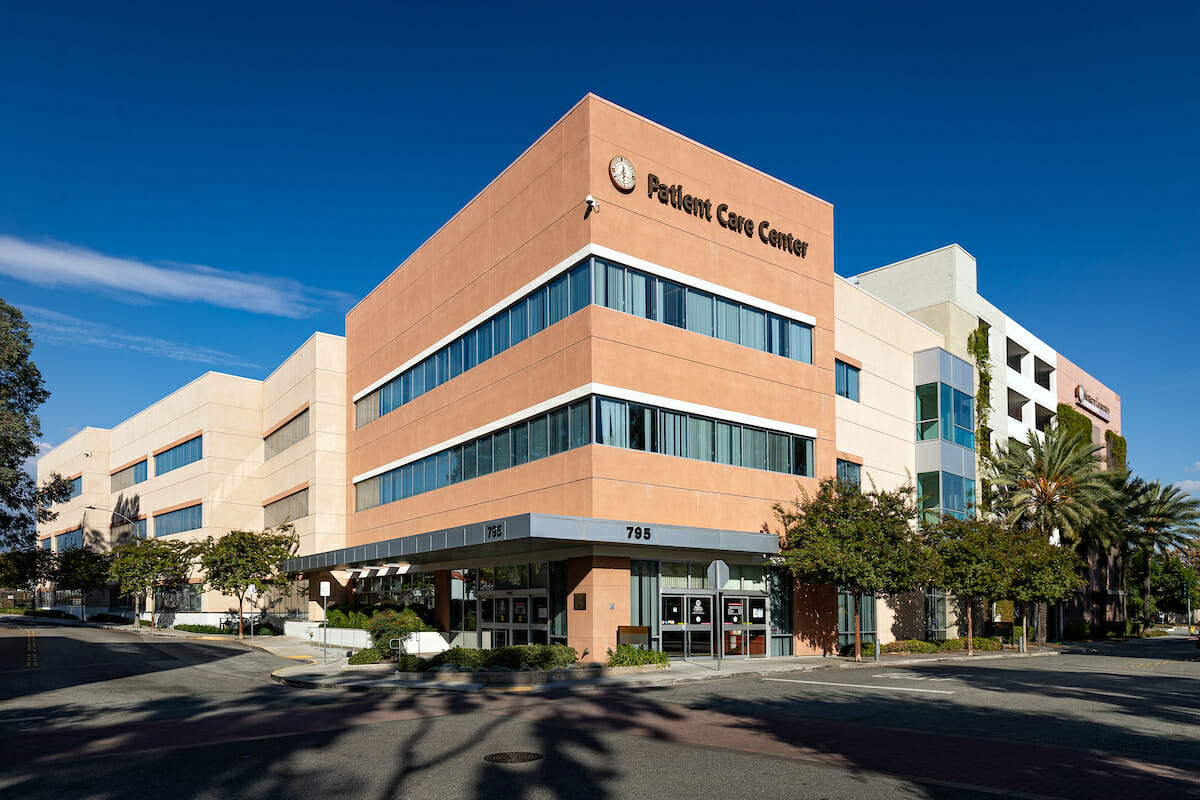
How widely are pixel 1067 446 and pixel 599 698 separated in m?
44.5

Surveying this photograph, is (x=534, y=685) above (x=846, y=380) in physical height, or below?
below

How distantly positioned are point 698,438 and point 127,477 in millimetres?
63451

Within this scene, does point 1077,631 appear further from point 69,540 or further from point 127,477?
point 69,540

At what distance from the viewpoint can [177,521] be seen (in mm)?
64312

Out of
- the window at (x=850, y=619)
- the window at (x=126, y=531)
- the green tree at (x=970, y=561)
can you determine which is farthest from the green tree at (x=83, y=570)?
the green tree at (x=970, y=561)

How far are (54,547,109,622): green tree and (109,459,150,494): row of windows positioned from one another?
624 centimetres

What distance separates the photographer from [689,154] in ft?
107

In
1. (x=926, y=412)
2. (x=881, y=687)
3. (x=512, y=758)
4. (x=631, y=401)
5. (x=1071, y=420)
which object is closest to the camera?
(x=512, y=758)

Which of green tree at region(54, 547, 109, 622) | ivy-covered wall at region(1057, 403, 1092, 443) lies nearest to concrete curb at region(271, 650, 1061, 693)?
ivy-covered wall at region(1057, 403, 1092, 443)

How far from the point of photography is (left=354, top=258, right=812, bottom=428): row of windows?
1169 inches

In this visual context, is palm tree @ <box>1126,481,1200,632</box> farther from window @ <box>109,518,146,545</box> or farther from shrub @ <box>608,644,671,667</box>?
window @ <box>109,518,146,545</box>

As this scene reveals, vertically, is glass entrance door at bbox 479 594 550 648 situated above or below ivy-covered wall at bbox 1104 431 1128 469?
below

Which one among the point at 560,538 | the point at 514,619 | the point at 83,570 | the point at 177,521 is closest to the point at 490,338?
the point at 514,619

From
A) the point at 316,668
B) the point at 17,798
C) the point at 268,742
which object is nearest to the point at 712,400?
the point at 316,668
